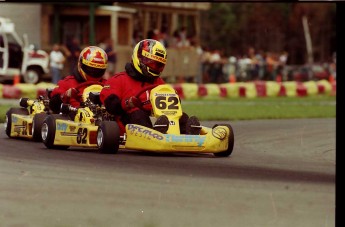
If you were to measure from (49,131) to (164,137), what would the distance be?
1128 millimetres

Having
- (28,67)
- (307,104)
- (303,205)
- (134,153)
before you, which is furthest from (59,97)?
(28,67)

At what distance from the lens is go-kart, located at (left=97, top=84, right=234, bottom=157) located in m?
8.31

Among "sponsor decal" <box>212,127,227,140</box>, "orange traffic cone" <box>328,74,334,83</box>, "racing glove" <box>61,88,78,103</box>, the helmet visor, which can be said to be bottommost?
"sponsor decal" <box>212,127,227,140</box>

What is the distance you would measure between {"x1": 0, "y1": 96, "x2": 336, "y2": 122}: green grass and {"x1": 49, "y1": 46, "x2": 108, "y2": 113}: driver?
365 cm

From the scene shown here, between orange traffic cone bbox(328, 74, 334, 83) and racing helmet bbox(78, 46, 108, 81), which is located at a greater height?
orange traffic cone bbox(328, 74, 334, 83)

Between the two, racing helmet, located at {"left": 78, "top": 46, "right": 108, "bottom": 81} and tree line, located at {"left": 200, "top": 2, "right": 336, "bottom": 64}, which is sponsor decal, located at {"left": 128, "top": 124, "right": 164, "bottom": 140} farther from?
tree line, located at {"left": 200, "top": 2, "right": 336, "bottom": 64}

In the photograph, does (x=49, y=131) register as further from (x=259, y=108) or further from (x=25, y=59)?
(x=25, y=59)

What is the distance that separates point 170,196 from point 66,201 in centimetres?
69

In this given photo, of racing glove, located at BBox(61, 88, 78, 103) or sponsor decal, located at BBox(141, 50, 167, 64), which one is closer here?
sponsor decal, located at BBox(141, 50, 167, 64)

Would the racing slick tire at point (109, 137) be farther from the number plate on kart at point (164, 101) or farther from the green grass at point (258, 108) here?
the green grass at point (258, 108)

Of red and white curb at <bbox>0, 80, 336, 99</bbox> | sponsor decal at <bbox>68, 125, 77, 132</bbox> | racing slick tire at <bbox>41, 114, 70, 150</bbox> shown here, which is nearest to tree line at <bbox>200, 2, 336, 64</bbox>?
sponsor decal at <bbox>68, 125, 77, 132</bbox>

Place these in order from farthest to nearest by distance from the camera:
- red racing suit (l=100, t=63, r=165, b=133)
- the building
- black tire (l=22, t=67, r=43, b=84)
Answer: black tire (l=22, t=67, r=43, b=84)
red racing suit (l=100, t=63, r=165, b=133)
the building

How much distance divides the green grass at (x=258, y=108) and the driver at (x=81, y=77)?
12.0 feet

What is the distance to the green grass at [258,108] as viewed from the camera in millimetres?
14516
